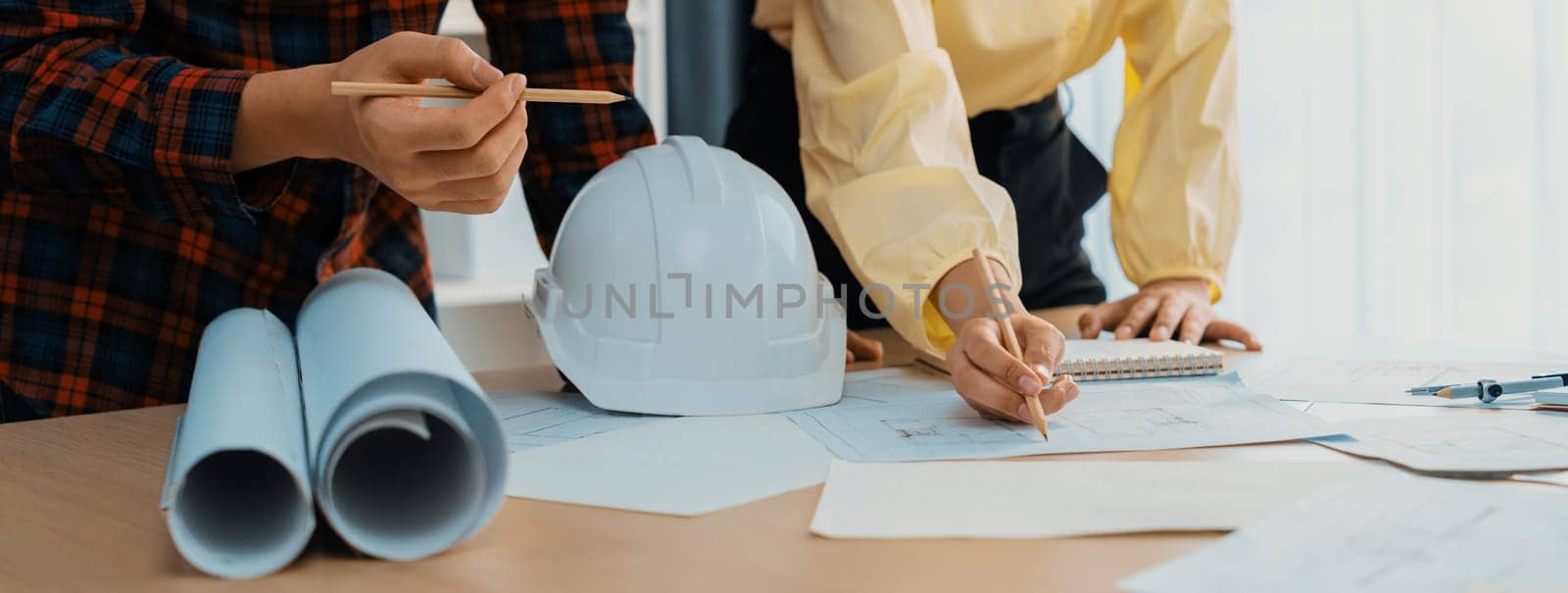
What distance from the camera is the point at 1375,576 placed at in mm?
500

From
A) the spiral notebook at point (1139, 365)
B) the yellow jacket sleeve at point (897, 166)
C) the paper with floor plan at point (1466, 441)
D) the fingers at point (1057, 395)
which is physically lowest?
the paper with floor plan at point (1466, 441)

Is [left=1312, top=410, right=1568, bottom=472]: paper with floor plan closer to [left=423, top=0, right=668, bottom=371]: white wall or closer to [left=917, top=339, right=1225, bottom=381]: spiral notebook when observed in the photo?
[left=917, top=339, right=1225, bottom=381]: spiral notebook

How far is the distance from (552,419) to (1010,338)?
12.8 inches

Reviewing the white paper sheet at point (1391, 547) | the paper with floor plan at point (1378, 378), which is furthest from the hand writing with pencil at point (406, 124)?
the paper with floor plan at point (1378, 378)

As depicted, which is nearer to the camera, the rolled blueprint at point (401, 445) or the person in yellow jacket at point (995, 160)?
the rolled blueprint at point (401, 445)

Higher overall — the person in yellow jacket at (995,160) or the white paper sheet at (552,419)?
the person in yellow jacket at (995,160)

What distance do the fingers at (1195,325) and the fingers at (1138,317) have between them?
34 millimetres

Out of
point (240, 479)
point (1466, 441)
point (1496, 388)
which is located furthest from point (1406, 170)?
point (240, 479)

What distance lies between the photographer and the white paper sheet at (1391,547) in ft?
1.63

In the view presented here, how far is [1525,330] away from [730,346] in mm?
1816

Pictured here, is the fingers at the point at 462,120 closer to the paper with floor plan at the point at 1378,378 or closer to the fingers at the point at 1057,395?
the fingers at the point at 1057,395

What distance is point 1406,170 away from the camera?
7.36ft

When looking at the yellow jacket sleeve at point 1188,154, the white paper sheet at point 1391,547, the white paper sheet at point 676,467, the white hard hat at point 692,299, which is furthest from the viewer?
the yellow jacket sleeve at point 1188,154

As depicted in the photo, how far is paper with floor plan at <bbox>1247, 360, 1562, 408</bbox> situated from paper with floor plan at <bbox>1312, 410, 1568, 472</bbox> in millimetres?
48
